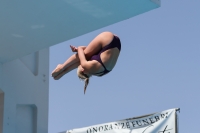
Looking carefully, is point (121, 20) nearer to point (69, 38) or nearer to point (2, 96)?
point (69, 38)

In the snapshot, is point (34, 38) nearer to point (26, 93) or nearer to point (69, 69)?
point (26, 93)

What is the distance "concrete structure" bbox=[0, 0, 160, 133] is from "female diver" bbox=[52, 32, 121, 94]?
1.97m

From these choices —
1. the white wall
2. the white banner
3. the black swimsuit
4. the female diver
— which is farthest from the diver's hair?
the white wall

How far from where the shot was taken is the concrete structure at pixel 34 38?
22.0 feet

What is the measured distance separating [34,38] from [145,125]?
221 centimetres

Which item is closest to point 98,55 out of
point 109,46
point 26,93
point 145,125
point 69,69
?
point 109,46

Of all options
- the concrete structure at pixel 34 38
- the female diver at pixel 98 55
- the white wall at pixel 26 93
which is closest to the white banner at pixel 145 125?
the concrete structure at pixel 34 38

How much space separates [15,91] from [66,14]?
7.43 ft

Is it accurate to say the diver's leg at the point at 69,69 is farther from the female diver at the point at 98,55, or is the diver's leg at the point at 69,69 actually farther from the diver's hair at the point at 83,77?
the diver's hair at the point at 83,77

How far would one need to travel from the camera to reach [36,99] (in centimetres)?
902

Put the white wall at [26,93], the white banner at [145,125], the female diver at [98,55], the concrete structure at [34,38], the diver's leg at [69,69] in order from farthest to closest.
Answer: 1. the white wall at [26,93]
2. the concrete structure at [34,38]
3. the white banner at [145,125]
4. the diver's leg at [69,69]
5. the female diver at [98,55]

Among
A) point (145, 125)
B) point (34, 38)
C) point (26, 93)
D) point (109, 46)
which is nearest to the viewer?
point (109, 46)

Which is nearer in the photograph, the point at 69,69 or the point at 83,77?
the point at 83,77

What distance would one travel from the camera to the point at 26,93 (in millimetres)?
8820
